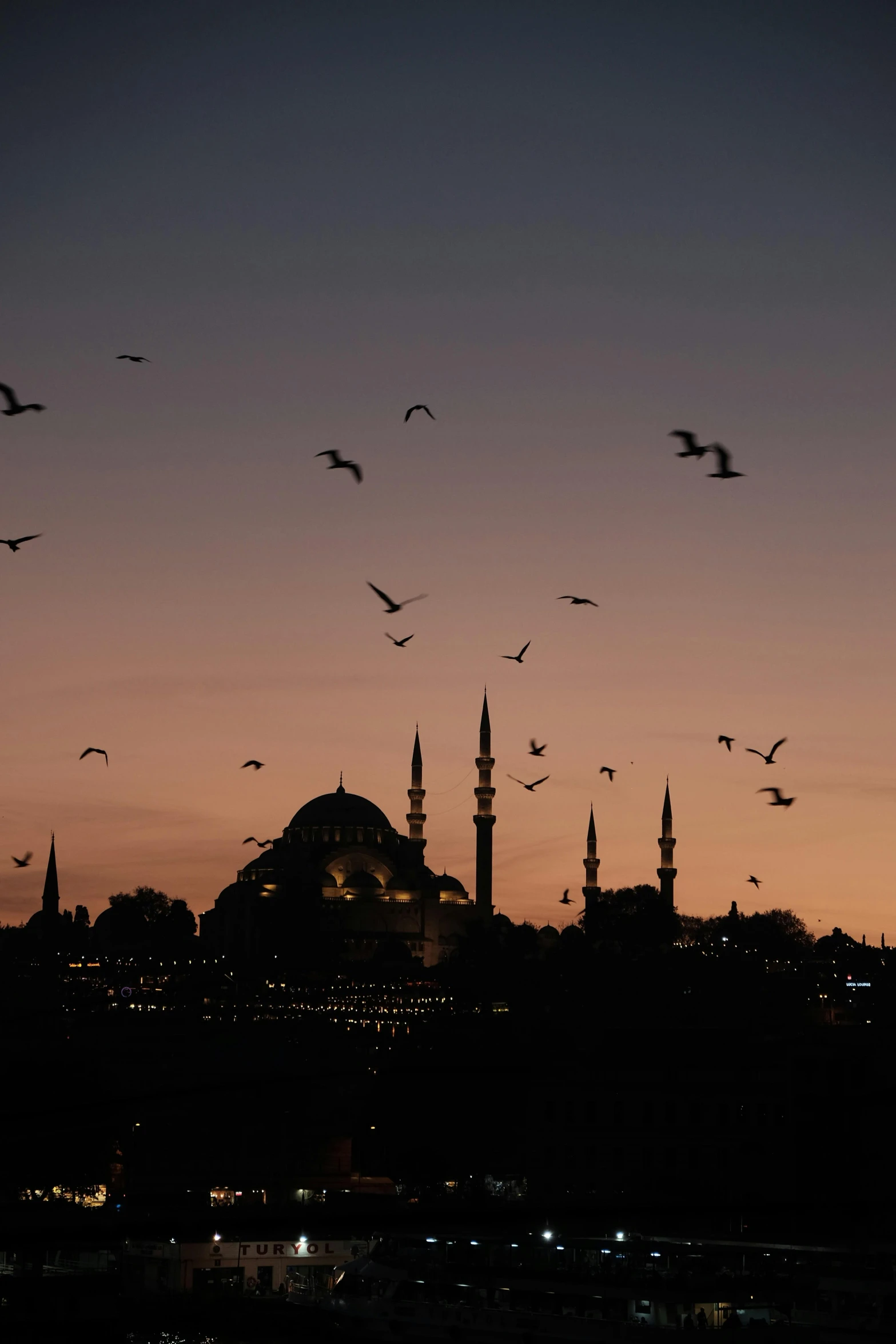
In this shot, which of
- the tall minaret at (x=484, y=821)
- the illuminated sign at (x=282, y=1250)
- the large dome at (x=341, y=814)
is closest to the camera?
the illuminated sign at (x=282, y=1250)

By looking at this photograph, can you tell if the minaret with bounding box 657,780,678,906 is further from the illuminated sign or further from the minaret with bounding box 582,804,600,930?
the illuminated sign

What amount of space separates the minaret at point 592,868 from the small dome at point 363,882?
18919 mm

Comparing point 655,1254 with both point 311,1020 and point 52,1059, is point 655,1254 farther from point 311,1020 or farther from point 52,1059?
point 311,1020

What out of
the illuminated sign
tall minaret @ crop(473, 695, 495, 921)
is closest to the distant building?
tall minaret @ crop(473, 695, 495, 921)

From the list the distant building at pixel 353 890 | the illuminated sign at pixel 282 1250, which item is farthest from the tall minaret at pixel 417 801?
the illuminated sign at pixel 282 1250

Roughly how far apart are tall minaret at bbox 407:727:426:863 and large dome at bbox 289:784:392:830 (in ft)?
11.2

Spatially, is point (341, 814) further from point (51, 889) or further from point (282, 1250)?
point (282, 1250)

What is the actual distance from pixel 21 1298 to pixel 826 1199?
24854 mm

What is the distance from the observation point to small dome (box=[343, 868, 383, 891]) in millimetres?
163500

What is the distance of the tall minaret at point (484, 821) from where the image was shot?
143m

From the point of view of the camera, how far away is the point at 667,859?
154 m

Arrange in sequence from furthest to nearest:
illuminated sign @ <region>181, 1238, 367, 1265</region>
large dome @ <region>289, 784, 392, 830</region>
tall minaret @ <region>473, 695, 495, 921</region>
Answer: large dome @ <region>289, 784, 392, 830</region>, tall minaret @ <region>473, 695, 495, 921</region>, illuminated sign @ <region>181, 1238, 367, 1265</region>

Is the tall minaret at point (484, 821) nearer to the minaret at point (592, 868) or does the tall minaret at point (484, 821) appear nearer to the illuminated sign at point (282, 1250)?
the minaret at point (592, 868)

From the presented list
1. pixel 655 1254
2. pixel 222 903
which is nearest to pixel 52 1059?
pixel 655 1254
